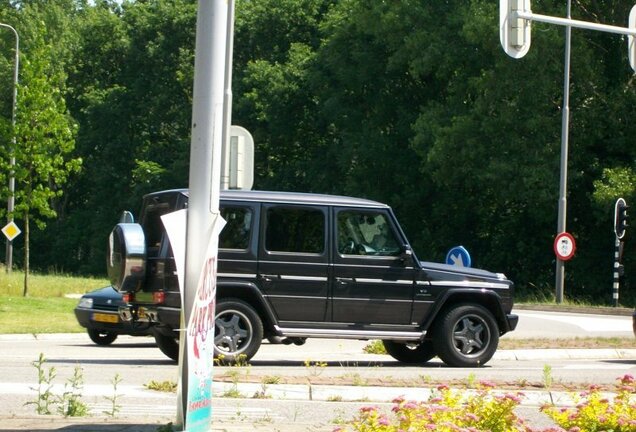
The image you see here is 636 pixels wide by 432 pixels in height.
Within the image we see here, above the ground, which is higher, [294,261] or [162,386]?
[294,261]

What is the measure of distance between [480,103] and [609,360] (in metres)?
25.8

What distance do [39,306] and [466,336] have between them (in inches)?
583

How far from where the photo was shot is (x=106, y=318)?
19.5 meters

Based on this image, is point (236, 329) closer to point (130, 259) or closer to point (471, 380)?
point (130, 259)

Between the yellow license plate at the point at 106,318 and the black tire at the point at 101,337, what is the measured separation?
0.89 m

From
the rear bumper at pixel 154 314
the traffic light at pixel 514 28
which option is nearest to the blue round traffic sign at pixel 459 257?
the traffic light at pixel 514 28

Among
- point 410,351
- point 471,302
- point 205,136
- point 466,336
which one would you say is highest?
point 205,136

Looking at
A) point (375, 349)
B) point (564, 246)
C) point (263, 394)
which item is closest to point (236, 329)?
point (263, 394)

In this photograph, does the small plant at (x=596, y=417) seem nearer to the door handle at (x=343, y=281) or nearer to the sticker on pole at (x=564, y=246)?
the door handle at (x=343, y=281)

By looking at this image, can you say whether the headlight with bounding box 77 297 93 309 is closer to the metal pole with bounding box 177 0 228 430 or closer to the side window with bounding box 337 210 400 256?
the side window with bounding box 337 210 400 256

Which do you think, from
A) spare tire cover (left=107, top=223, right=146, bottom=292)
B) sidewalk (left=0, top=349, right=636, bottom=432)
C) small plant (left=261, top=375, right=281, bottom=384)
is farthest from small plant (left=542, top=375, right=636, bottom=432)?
small plant (left=261, top=375, right=281, bottom=384)

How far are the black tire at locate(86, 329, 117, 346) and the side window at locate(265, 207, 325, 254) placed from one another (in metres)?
5.93

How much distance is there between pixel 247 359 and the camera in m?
15.1

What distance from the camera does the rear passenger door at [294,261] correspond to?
15.3m
